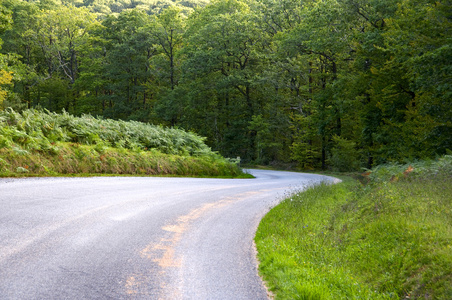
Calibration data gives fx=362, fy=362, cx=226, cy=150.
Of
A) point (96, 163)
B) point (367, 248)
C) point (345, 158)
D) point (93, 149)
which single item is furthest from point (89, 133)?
point (345, 158)

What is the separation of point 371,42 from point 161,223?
2082 cm

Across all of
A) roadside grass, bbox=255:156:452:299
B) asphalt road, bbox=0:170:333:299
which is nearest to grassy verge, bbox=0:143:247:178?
asphalt road, bbox=0:170:333:299

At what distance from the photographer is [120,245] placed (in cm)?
580

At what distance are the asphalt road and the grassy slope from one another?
7.64ft

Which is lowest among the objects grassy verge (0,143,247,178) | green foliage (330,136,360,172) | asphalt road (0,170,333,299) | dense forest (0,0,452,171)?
asphalt road (0,170,333,299)

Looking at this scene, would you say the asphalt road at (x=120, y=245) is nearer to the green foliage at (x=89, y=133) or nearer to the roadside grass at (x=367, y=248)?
the roadside grass at (x=367, y=248)

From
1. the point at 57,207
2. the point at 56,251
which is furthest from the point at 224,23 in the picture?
the point at 56,251

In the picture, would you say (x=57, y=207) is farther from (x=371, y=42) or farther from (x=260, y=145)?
(x=260, y=145)

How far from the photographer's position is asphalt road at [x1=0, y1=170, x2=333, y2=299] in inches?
167

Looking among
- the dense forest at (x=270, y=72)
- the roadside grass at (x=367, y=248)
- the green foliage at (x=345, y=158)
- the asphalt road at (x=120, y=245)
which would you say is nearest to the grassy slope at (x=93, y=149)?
the asphalt road at (x=120, y=245)

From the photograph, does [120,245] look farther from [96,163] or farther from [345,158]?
[345,158]

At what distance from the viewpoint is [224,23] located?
39375mm

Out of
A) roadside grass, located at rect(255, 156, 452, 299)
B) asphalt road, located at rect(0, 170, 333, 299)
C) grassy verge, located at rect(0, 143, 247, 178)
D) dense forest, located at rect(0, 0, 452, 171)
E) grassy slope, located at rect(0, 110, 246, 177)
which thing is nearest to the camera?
asphalt road, located at rect(0, 170, 333, 299)

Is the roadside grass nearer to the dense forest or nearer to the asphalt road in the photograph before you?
the asphalt road
